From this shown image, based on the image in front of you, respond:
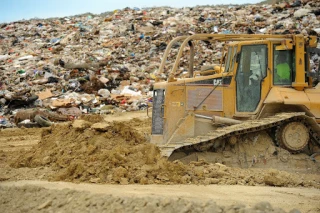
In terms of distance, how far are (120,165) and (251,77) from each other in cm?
290

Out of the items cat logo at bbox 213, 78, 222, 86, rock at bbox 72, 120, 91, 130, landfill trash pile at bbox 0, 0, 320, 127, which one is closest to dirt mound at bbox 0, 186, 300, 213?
rock at bbox 72, 120, 91, 130

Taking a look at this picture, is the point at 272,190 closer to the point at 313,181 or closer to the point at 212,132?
the point at 313,181

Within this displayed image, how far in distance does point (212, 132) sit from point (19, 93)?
915 centimetres

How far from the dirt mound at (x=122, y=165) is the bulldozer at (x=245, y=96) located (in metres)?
0.71

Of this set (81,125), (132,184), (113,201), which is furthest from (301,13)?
(113,201)

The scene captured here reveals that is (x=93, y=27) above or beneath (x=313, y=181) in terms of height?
above

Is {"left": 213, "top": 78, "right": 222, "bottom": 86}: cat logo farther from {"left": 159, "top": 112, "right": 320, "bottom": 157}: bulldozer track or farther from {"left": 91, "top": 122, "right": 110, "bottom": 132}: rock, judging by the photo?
{"left": 91, "top": 122, "right": 110, "bottom": 132}: rock

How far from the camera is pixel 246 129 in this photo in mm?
8125

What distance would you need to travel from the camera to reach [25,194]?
6.12 m

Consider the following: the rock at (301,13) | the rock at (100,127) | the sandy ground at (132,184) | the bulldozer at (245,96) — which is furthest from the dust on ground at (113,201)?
the rock at (301,13)

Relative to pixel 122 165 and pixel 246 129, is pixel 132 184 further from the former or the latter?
pixel 246 129

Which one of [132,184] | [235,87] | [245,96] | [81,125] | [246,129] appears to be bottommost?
[132,184]

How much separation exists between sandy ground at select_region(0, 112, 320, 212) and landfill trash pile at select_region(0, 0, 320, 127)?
5367mm

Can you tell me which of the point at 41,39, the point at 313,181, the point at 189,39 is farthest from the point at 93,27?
the point at 313,181
